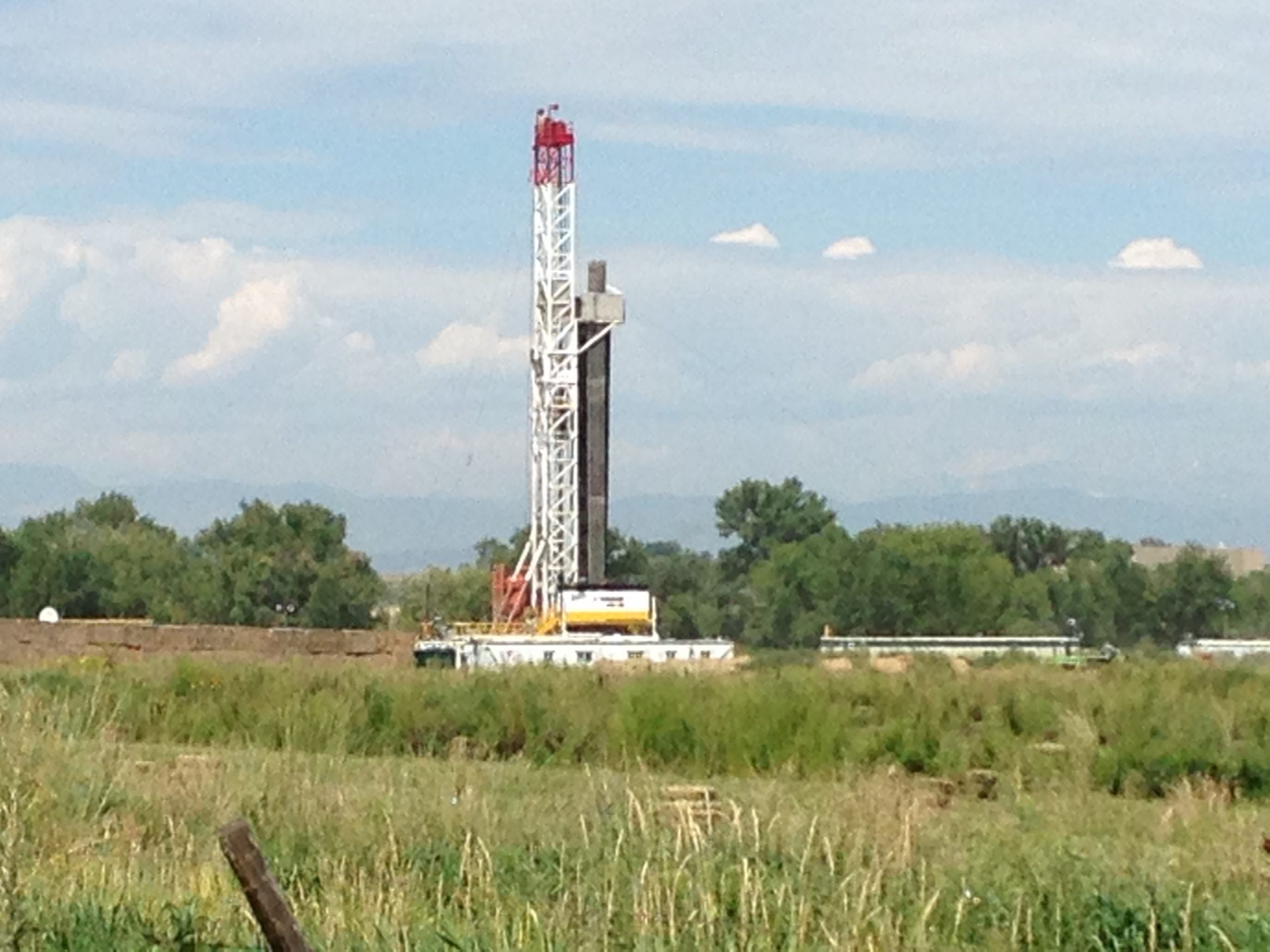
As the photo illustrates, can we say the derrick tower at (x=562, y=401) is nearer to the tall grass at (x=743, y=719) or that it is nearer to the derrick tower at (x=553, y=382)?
the derrick tower at (x=553, y=382)

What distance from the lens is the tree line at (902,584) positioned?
262ft

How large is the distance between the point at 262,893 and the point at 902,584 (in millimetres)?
73405

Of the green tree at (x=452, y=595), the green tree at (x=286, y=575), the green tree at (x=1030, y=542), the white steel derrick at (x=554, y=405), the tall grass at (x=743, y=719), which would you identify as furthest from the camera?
the green tree at (x=1030, y=542)

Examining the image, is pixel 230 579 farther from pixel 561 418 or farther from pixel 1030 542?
pixel 1030 542

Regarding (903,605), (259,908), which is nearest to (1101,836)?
(259,908)

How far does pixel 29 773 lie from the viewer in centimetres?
1398

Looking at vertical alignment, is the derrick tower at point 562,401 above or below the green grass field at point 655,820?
above

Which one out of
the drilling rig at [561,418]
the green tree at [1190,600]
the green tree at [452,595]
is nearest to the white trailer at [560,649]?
the drilling rig at [561,418]

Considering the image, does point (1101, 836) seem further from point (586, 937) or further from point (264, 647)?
point (264, 647)

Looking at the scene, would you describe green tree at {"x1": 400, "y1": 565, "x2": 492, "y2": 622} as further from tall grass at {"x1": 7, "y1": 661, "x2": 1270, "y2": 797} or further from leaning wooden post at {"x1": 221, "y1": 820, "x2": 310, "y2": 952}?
leaning wooden post at {"x1": 221, "y1": 820, "x2": 310, "y2": 952}

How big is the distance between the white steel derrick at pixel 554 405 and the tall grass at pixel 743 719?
30881mm

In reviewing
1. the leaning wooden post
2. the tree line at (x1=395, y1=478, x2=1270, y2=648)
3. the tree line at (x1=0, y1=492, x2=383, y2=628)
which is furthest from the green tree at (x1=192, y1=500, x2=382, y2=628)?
the leaning wooden post

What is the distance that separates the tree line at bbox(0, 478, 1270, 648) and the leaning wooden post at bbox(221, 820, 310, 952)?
69.4 metres

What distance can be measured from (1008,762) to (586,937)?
1477cm
